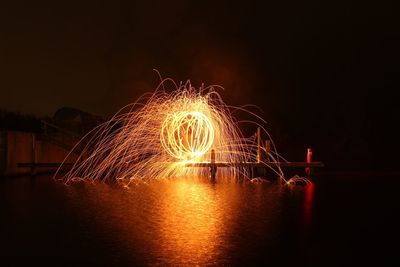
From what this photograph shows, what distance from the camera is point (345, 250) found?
6.75m

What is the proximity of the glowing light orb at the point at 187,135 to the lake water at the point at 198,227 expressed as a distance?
4.97 meters

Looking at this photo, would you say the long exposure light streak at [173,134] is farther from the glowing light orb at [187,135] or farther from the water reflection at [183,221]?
A: the water reflection at [183,221]

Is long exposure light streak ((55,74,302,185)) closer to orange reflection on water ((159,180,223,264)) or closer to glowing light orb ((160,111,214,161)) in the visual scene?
glowing light orb ((160,111,214,161))

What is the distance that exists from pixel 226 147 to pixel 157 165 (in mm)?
3005

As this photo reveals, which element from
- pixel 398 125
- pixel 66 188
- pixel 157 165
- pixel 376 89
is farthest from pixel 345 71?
pixel 66 188

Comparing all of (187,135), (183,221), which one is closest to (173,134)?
(187,135)

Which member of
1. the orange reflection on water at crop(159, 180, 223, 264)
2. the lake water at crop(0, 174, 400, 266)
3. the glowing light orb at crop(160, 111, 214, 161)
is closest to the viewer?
the lake water at crop(0, 174, 400, 266)

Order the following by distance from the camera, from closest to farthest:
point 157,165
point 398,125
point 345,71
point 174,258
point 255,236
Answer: point 174,258
point 255,236
point 157,165
point 398,125
point 345,71

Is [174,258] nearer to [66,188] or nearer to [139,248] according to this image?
[139,248]

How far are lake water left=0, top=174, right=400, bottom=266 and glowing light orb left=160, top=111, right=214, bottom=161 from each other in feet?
16.3

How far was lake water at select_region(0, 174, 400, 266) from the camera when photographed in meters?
6.29

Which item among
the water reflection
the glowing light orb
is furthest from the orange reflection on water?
the glowing light orb

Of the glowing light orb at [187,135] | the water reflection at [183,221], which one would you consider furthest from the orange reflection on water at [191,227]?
the glowing light orb at [187,135]

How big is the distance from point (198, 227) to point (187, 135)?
11.5m
